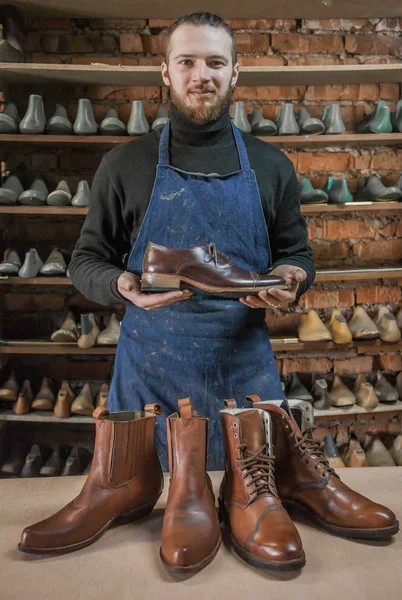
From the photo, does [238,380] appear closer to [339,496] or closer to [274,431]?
[274,431]

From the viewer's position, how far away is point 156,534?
3.13ft

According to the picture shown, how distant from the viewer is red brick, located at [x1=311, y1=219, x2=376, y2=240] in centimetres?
342

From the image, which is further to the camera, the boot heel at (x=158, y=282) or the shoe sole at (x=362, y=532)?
the boot heel at (x=158, y=282)

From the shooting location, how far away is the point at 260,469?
0.95m

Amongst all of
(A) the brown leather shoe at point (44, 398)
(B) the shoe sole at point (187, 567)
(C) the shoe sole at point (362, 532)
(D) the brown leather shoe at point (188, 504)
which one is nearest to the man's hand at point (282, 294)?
(D) the brown leather shoe at point (188, 504)

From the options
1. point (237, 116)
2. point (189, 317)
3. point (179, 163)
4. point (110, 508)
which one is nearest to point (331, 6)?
point (237, 116)

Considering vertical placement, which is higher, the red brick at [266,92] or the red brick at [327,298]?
the red brick at [266,92]

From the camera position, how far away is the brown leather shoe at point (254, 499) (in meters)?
0.82

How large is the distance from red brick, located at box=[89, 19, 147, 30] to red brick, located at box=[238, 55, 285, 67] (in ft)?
2.19

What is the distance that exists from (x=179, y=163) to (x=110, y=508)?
3.56 ft

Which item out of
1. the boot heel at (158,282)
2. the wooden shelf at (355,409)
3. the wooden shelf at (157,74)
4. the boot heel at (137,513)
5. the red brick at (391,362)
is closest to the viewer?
the boot heel at (137,513)

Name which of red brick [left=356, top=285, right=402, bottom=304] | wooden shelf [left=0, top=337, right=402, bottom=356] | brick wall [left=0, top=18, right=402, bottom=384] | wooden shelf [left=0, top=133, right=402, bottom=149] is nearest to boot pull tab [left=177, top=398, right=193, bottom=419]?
wooden shelf [left=0, top=337, right=402, bottom=356]

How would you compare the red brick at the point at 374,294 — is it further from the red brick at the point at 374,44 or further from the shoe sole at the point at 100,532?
the shoe sole at the point at 100,532

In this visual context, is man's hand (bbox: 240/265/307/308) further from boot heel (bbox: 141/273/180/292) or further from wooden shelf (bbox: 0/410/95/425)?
wooden shelf (bbox: 0/410/95/425)
